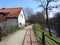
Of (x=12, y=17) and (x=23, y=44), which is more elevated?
(x=12, y=17)

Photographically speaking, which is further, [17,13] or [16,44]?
[17,13]

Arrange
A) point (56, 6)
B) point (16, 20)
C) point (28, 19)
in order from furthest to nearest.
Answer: point (28, 19) → point (16, 20) → point (56, 6)

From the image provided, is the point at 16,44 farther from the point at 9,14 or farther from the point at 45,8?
the point at 9,14

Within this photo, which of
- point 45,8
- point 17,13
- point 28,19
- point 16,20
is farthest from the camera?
point 28,19

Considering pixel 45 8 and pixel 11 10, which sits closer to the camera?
pixel 45 8

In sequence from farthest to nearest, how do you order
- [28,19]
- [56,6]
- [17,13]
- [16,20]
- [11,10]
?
[28,19] → [11,10] → [17,13] → [16,20] → [56,6]

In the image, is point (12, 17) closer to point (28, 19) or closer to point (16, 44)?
point (16, 44)

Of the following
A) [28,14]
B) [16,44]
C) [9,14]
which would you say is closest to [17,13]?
[9,14]

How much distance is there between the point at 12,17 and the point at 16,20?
2.18 metres

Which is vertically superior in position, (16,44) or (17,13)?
(17,13)

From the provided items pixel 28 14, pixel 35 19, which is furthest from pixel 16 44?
pixel 28 14

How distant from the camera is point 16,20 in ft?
169

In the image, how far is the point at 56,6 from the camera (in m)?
38.4

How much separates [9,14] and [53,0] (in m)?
21.9
